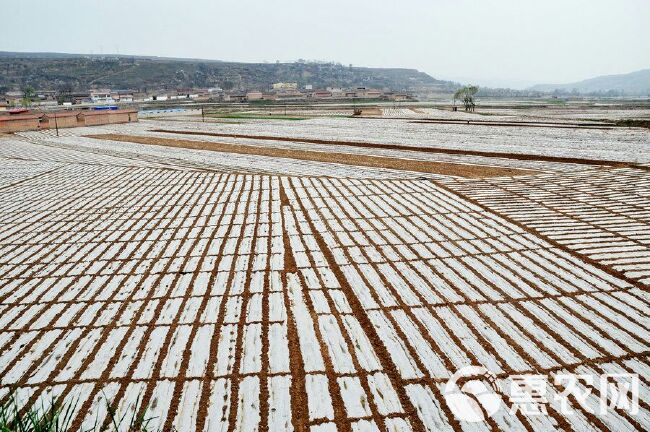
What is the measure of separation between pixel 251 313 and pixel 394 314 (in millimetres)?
2891

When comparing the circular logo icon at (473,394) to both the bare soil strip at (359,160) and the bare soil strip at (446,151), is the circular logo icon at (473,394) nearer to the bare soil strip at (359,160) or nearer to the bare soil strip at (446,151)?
the bare soil strip at (359,160)

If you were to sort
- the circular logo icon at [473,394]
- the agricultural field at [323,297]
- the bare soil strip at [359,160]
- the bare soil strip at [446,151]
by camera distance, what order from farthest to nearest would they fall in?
the bare soil strip at [446,151] → the bare soil strip at [359,160] → the agricultural field at [323,297] → the circular logo icon at [473,394]

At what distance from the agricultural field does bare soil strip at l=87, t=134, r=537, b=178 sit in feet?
2.78

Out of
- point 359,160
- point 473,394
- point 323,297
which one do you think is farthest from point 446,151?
point 473,394

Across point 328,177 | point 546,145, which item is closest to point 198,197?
point 328,177

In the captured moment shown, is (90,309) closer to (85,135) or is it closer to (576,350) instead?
(576,350)

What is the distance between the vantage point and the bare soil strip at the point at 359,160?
21.7 meters

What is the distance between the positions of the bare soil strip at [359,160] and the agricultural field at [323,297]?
33.3 inches

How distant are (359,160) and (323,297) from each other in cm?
1692

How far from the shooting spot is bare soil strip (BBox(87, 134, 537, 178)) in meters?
21.7

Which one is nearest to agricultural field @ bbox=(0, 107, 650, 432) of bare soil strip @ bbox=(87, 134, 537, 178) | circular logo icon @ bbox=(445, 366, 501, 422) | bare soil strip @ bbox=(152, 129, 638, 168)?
circular logo icon @ bbox=(445, 366, 501, 422)

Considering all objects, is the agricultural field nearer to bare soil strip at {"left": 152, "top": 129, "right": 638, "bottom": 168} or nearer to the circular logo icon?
the circular logo icon

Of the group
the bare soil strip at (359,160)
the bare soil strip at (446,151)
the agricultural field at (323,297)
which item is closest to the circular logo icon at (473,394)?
the agricultural field at (323,297)

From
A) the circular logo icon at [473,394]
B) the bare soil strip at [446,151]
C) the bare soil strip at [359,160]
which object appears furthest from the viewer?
the bare soil strip at [446,151]
